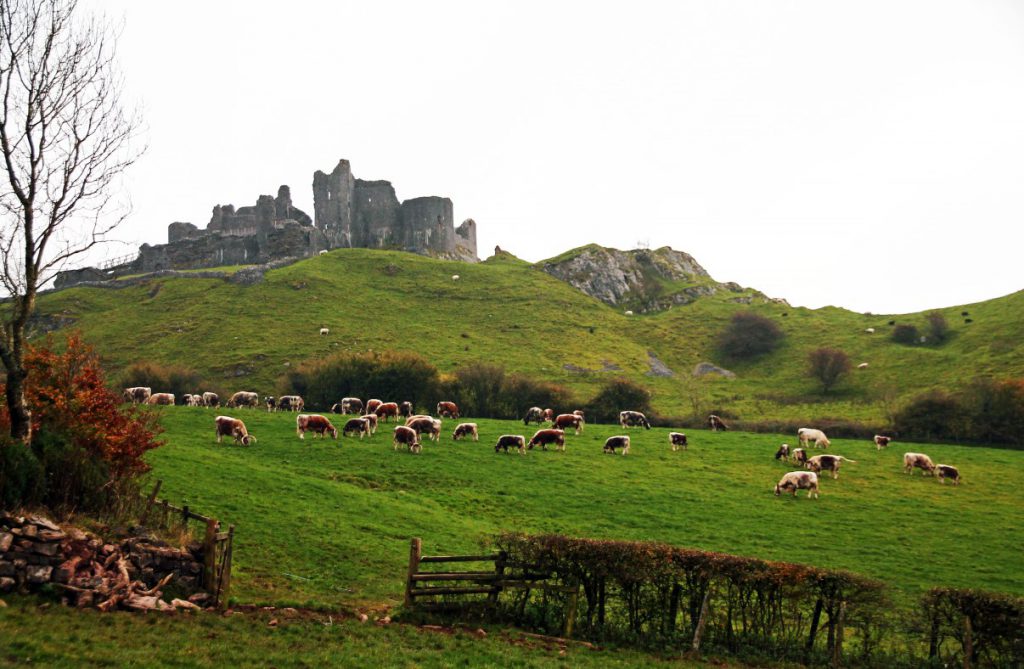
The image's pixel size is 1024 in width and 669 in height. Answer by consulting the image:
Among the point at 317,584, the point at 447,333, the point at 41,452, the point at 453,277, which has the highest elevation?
the point at 453,277

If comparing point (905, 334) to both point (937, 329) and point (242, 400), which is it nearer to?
point (937, 329)

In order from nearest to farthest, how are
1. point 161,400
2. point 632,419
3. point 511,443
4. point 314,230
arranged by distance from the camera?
point 511,443 < point 161,400 < point 632,419 < point 314,230

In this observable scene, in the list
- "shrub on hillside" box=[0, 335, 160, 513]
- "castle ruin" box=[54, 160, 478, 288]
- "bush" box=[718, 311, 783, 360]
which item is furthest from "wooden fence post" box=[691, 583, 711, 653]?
"castle ruin" box=[54, 160, 478, 288]

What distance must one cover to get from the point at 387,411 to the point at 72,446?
29.8m

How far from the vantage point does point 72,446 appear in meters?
16.3

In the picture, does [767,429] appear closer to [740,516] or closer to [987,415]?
[987,415]

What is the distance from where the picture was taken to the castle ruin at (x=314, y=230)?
111 m

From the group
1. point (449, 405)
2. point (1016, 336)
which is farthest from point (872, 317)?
point (449, 405)

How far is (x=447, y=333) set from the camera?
8519 centimetres

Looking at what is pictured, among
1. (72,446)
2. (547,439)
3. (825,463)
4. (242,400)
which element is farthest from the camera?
(242,400)

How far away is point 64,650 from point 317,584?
6.90 meters

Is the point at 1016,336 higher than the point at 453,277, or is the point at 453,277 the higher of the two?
the point at 453,277

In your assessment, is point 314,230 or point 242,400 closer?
point 242,400

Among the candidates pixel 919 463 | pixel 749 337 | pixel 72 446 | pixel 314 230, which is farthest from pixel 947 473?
pixel 314 230
